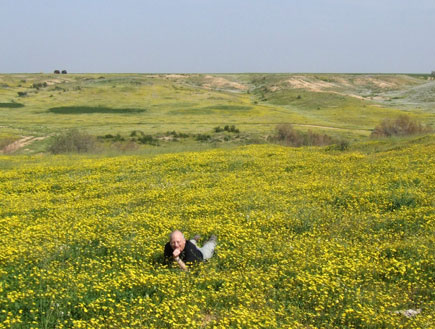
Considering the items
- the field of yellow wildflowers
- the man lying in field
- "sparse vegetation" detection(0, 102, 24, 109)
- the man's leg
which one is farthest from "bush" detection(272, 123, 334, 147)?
"sparse vegetation" detection(0, 102, 24, 109)

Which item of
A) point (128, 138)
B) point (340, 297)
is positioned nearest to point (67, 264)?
point (340, 297)

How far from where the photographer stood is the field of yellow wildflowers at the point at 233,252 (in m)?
6.65

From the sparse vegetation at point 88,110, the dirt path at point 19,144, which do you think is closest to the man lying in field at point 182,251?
the dirt path at point 19,144

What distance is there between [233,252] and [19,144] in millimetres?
46023

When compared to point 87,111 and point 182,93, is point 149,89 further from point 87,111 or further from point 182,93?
point 87,111

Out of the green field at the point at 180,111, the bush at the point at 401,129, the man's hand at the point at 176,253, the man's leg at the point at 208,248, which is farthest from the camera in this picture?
the green field at the point at 180,111

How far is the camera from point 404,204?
11.7 metres

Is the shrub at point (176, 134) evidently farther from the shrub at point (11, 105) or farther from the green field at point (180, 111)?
the shrub at point (11, 105)

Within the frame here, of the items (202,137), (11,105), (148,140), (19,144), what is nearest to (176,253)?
(148,140)

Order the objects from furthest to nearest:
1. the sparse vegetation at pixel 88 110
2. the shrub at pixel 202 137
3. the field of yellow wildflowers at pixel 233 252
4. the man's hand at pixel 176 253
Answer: the sparse vegetation at pixel 88 110 < the shrub at pixel 202 137 < the man's hand at pixel 176 253 < the field of yellow wildflowers at pixel 233 252

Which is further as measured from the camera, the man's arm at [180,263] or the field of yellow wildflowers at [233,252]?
the man's arm at [180,263]

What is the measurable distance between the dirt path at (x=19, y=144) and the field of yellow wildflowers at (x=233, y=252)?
100 ft

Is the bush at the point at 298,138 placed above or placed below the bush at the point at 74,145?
above

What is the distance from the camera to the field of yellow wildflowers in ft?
21.8
